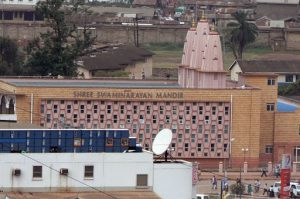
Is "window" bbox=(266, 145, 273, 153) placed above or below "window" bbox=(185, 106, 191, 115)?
below

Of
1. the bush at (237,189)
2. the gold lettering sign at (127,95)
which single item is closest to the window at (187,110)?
the gold lettering sign at (127,95)

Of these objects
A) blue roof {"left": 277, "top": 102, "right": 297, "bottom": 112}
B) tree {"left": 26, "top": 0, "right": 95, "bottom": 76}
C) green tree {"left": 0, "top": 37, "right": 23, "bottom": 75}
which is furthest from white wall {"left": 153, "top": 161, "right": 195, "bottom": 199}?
green tree {"left": 0, "top": 37, "right": 23, "bottom": 75}

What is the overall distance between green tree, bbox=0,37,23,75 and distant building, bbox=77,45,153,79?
3127 millimetres

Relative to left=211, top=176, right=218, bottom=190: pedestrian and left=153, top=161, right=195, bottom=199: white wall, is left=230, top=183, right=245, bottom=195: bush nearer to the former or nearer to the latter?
left=211, top=176, right=218, bottom=190: pedestrian

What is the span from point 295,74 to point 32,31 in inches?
1242

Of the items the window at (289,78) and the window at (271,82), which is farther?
the window at (289,78)

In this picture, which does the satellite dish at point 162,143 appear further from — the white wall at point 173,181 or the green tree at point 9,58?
the green tree at point 9,58

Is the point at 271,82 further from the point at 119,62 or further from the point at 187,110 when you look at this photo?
the point at 119,62

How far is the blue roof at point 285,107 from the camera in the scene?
65.4 m

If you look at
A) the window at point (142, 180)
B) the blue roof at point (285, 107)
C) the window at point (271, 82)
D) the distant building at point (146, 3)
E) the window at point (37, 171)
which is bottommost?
the blue roof at point (285, 107)

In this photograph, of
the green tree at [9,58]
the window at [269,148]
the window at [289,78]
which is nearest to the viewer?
the window at [269,148]

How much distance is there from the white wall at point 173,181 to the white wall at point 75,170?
0.67 ft

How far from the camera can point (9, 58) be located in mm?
90438

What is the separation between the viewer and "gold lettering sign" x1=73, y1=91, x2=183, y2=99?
6159cm
